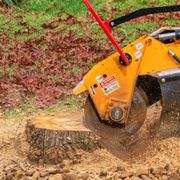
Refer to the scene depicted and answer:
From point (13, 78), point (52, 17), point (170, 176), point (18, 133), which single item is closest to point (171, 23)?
point (52, 17)

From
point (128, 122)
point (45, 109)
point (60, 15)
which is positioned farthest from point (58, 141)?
point (60, 15)

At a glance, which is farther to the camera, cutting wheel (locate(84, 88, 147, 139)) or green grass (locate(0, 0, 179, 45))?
green grass (locate(0, 0, 179, 45))

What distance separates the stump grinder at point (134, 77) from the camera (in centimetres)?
682

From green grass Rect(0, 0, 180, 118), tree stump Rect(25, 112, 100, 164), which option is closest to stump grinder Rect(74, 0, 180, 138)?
tree stump Rect(25, 112, 100, 164)

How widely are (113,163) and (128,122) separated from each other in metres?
0.52

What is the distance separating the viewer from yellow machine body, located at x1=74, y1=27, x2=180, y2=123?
6902 mm

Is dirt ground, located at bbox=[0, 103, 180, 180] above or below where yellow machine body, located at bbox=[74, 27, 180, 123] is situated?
below

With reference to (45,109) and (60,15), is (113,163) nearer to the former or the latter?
(45,109)

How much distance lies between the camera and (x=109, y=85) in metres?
6.96

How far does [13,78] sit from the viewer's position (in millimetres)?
10367

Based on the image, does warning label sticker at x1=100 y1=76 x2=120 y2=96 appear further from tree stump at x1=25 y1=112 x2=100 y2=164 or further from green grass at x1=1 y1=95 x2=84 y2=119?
green grass at x1=1 y1=95 x2=84 y2=119

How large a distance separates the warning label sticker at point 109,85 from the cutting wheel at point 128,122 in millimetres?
283

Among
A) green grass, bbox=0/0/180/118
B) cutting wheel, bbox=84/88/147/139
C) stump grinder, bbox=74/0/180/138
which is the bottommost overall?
green grass, bbox=0/0/180/118

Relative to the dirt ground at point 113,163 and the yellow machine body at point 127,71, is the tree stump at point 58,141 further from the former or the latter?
the yellow machine body at point 127,71
